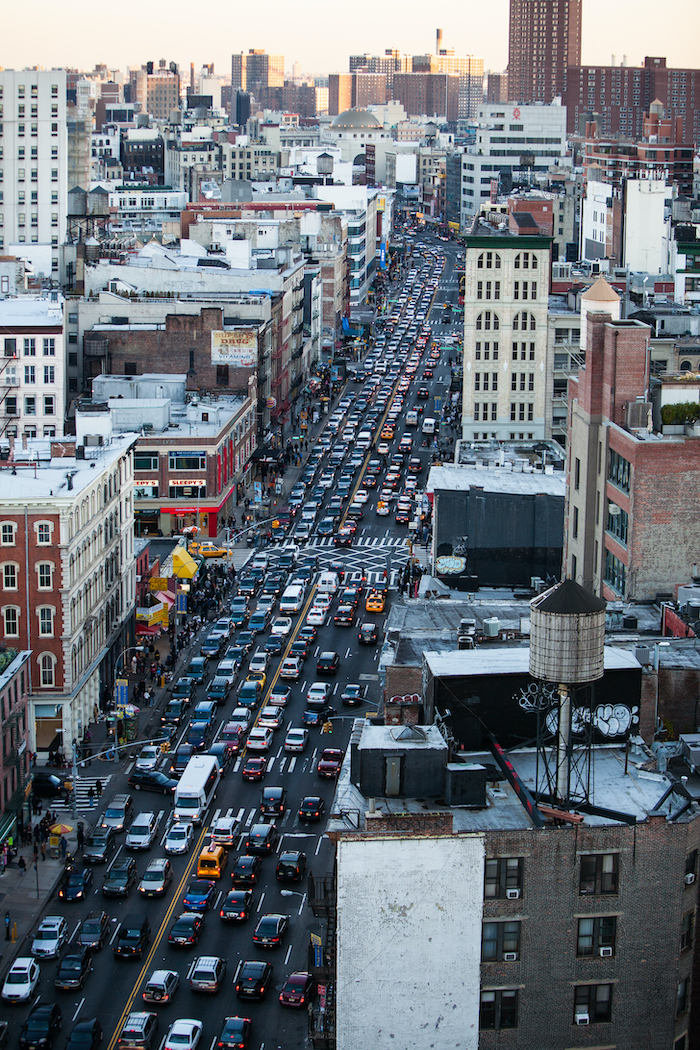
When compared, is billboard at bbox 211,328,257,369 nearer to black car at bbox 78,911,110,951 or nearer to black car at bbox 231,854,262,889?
black car at bbox 231,854,262,889

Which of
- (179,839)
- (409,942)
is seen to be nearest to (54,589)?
(179,839)

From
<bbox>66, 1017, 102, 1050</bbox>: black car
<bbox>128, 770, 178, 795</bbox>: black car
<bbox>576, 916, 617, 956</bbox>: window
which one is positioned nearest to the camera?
<bbox>576, 916, 617, 956</bbox>: window

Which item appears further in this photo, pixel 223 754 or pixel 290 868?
pixel 223 754

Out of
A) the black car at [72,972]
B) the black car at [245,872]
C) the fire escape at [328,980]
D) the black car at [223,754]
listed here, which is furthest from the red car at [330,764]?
the fire escape at [328,980]

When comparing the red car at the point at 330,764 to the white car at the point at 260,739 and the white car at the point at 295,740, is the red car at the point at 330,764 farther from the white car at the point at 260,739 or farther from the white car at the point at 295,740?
the white car at the point at 260,739

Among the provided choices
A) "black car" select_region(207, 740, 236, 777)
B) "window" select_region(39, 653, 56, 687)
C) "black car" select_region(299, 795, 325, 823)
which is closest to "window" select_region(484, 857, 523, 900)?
"black car" select_region(299, 795, 325, 823)

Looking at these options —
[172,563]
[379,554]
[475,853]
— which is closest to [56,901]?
[475,853]

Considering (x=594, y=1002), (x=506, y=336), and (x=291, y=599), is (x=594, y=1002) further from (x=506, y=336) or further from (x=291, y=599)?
(x=506, y=336)
